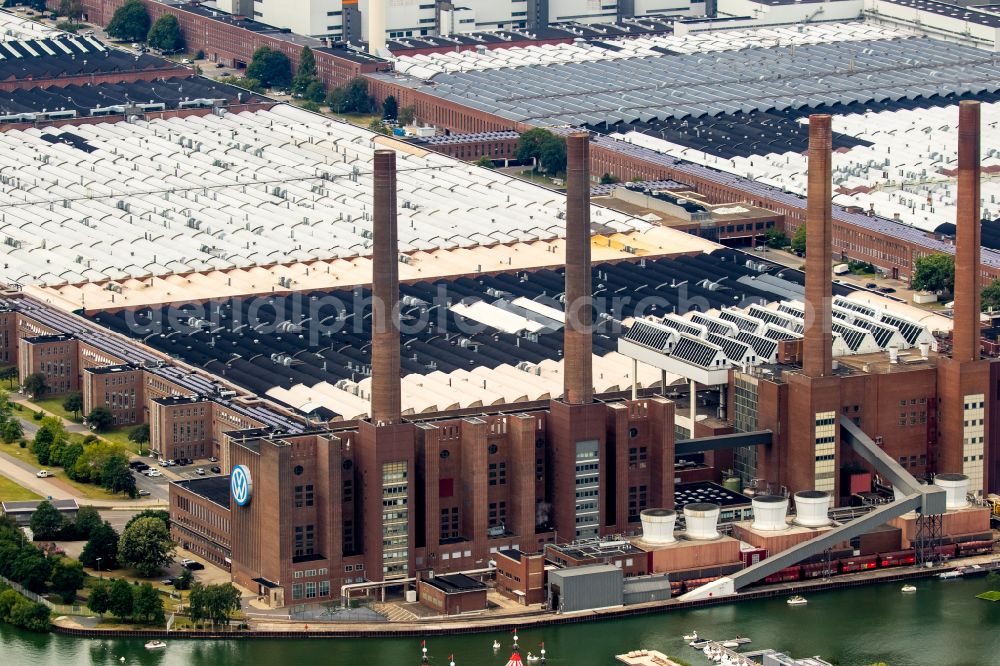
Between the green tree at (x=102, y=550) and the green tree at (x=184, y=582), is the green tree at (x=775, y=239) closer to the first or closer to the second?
the green tree at (x=102, y=550)

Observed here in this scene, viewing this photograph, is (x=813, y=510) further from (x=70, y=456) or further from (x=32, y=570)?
(x=70, y=456)

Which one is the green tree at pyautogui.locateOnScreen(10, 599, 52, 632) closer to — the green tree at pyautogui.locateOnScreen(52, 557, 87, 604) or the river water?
the river water

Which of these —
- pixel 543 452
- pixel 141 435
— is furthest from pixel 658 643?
pixel 141 435

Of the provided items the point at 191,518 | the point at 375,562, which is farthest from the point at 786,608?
the point at 191,518

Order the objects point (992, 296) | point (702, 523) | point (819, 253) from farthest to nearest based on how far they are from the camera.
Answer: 1. point (992, 296)
2. point (819, 253)
3. point (702, 523)

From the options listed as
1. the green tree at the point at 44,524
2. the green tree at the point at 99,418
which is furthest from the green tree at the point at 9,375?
the green tree at the point at 44,524

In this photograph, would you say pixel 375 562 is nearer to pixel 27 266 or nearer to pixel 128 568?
pixel 128 568
